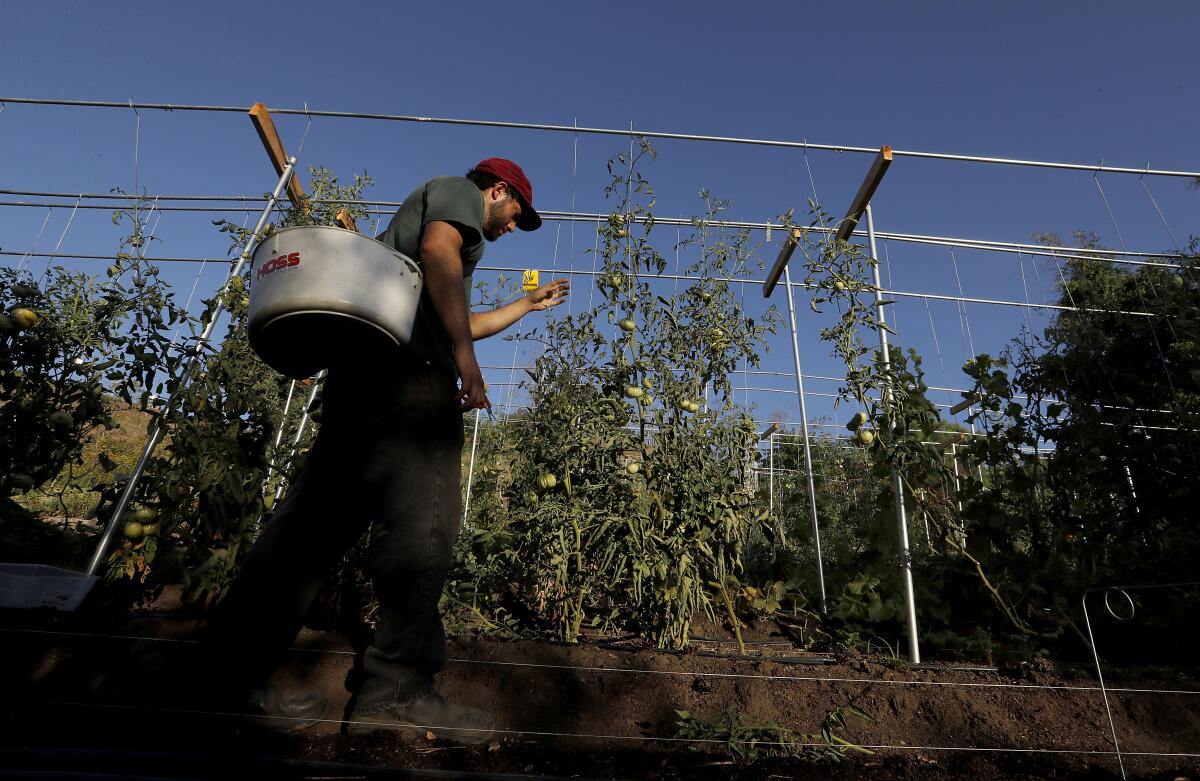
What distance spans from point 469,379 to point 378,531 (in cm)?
45

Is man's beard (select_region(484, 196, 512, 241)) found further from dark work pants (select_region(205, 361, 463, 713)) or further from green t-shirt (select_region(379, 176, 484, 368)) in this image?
dark work pants (select_region(205, 361, 463, 713))

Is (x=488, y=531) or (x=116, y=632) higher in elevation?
(x=488, y=531)

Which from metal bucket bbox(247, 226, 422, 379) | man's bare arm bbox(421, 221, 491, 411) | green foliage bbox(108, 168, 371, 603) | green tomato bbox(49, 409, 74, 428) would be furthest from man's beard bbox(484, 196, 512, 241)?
green tomato bbox(49, 409, 74, 428)

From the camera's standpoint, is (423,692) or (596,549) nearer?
(423,692)

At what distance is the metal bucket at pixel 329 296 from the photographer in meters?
1.29

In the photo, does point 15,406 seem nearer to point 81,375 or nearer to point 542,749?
point 81,375

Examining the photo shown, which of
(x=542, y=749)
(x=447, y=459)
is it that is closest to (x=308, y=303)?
(x=447, y=459)

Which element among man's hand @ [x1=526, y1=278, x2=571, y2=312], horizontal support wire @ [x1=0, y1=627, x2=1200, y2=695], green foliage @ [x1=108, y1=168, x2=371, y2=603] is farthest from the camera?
green foliage @ [x1=108, y1=168, x2=371, y2=603]

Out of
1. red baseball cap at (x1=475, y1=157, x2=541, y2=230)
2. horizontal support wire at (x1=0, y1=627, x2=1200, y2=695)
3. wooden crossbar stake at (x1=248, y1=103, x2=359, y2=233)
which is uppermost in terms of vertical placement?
wooden crossbar stake at (x1=248, y1=103, x2=359, y2=233)

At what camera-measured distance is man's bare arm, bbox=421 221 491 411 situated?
1.40 meters

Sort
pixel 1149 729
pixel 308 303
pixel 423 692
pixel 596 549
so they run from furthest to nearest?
pixel 596 549 < pixel 1149 729 < pixel 423 692 < pixel 308 303

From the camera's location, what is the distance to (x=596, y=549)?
2.20m

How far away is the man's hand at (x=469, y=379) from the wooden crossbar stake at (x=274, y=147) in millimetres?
2198

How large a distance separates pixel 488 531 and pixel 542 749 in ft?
3.68
